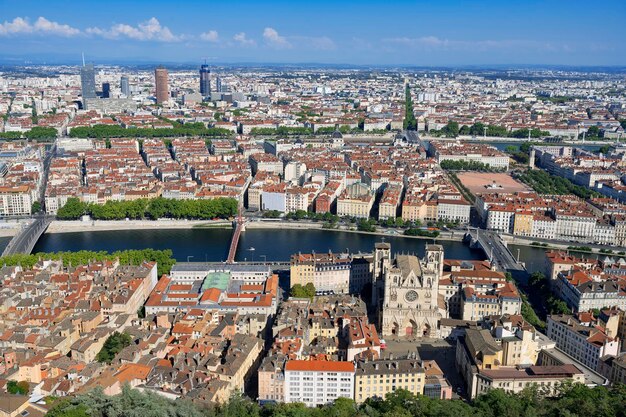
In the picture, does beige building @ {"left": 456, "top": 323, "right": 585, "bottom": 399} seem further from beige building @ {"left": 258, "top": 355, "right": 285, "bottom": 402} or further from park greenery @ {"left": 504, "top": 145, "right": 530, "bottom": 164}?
park greenery @ {"left": 504, "top": 145, "right": 530, "bottom": 164}

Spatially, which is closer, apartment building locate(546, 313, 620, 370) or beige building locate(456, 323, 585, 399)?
beige building locate(456, 323, 585, 399)

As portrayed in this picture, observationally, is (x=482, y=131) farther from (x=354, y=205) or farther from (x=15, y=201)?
(x=15, y=201)

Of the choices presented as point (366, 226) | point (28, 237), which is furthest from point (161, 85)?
point (366, 226)

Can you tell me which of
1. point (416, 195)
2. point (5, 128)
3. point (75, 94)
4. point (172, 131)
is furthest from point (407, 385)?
point (75, 94)

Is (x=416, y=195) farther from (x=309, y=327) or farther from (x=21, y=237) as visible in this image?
(x=21, y=237)

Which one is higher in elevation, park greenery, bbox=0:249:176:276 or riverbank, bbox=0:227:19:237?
park greenery, bbox=0:249:176:276

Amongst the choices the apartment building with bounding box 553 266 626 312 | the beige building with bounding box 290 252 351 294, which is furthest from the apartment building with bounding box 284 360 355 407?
the apartment building with bounding box 553 266 626 312
